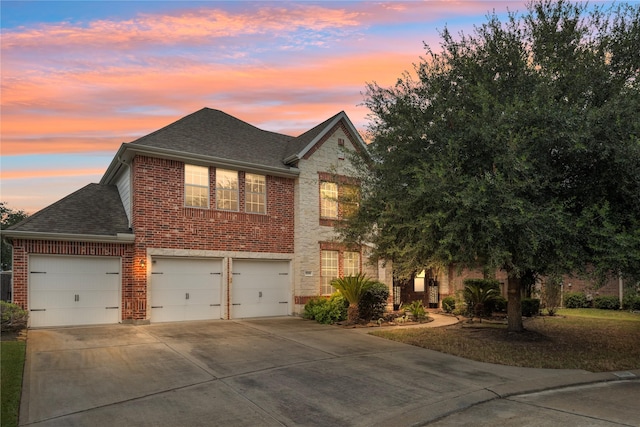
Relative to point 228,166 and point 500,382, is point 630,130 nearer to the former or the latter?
point 500,382

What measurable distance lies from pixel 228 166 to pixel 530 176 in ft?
34.7

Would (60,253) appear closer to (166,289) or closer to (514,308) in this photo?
(166,289)

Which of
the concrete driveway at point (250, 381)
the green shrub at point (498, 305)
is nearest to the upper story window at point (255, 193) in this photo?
the concrete driveway at point (250, 381)

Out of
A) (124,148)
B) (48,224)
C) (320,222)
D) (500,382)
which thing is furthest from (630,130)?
(48,224)

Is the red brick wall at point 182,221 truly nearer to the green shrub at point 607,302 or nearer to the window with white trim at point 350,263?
the window with white trim at point 350,263

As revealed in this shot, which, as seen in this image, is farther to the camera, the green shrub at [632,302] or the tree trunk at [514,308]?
the green shrub at [632,302]

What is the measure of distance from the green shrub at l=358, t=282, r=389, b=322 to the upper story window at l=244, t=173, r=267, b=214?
203 inches

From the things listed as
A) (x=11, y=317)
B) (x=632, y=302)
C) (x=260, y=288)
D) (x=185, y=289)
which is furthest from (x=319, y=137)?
(x=632, y=302)

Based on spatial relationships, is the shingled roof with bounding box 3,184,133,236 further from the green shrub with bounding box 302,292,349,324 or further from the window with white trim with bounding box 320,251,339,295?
the window with white trim with bounding box 320,251,339,295

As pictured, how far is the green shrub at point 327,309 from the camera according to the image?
16672 mm

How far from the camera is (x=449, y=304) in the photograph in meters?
21.5

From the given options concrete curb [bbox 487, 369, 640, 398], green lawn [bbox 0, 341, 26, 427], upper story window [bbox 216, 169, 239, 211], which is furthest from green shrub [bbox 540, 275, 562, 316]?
green lawn [bbox 0, 341, 26, 427]

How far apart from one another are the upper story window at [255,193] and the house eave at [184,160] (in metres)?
0.31

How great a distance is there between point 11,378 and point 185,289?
26.8 feet
